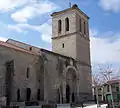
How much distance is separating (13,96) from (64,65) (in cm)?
1329

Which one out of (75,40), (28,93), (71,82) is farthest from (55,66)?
→ (75,40)

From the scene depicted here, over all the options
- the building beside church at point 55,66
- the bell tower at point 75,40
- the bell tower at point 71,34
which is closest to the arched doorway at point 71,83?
the building beside church at point 55,66

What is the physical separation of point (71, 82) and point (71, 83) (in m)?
0.21

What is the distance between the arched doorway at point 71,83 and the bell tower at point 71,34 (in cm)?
341

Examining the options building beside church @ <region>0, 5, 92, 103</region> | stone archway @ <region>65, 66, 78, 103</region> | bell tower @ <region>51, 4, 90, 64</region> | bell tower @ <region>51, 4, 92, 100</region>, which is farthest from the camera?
bell tower @ <region>51, 4, 90, 64</region>

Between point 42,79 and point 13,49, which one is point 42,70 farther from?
point 13,49

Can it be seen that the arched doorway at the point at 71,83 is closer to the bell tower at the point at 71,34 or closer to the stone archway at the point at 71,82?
the stone archway at the point at 71,82

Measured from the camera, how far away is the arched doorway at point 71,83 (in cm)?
4541

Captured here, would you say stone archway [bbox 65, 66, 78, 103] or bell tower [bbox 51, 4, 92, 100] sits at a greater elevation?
bell tower [bbox 51, 4, 92, 100]

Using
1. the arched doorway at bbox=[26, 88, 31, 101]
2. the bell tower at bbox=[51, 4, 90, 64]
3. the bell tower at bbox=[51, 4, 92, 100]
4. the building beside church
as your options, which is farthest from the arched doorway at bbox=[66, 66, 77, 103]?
the arched doorway at bbox=[26, 88, 31, 101]

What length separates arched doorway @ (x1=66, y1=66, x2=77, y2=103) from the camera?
1788 inches

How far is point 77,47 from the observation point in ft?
162

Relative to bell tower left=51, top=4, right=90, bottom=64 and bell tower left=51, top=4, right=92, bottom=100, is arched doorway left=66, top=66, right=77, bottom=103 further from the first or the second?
bell tower left=51, top=4, right=90, bottom=64

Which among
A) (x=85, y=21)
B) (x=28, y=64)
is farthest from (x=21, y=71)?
(x=85, y=21)
